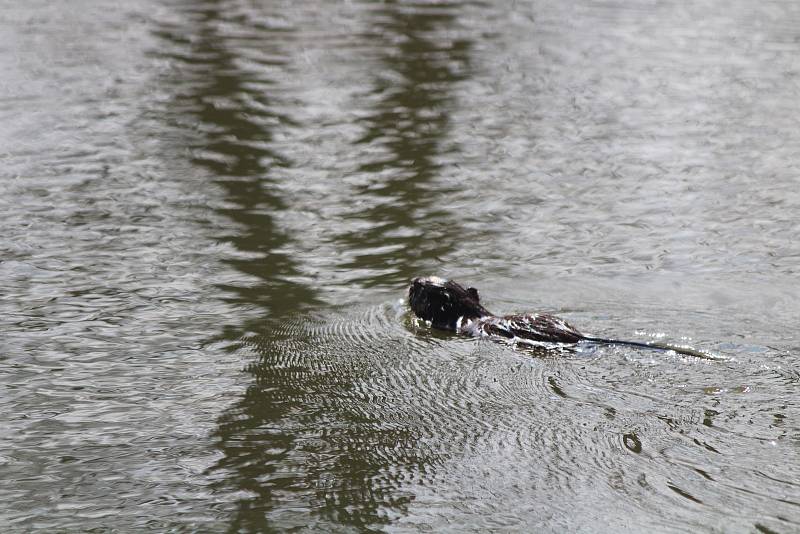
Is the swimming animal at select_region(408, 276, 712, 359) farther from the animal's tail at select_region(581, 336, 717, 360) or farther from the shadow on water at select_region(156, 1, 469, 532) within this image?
the shadow on water at select_region(156, 1, 469, 532)

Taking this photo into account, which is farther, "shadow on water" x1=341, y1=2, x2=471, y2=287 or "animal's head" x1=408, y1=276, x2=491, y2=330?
"shadow on water" x1=341, y1=2, x2=471, y2=287

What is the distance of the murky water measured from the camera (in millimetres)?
4441

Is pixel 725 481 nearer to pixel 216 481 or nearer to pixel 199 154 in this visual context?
pixel 216 481

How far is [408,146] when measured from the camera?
9.67m

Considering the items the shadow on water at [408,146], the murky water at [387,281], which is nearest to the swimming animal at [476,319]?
the murky water at [387,281]

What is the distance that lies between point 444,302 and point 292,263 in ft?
4.59

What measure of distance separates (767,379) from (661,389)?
0.52 meters

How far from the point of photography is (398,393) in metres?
5.29

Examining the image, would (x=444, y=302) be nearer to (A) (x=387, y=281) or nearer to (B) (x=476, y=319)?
(B) (x=476, y=319)

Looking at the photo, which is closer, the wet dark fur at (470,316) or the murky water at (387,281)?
the murky water at (387,281)

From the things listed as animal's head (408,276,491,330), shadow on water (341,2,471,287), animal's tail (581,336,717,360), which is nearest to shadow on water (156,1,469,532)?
shadow on water (341,2,471,287)

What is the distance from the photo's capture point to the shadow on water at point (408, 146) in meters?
7.25

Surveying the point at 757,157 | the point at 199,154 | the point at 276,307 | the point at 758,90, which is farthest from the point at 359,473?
the point at 758,90

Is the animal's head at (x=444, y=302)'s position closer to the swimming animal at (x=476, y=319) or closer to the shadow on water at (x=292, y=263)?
the swimming animal at (x=476, y=319)
